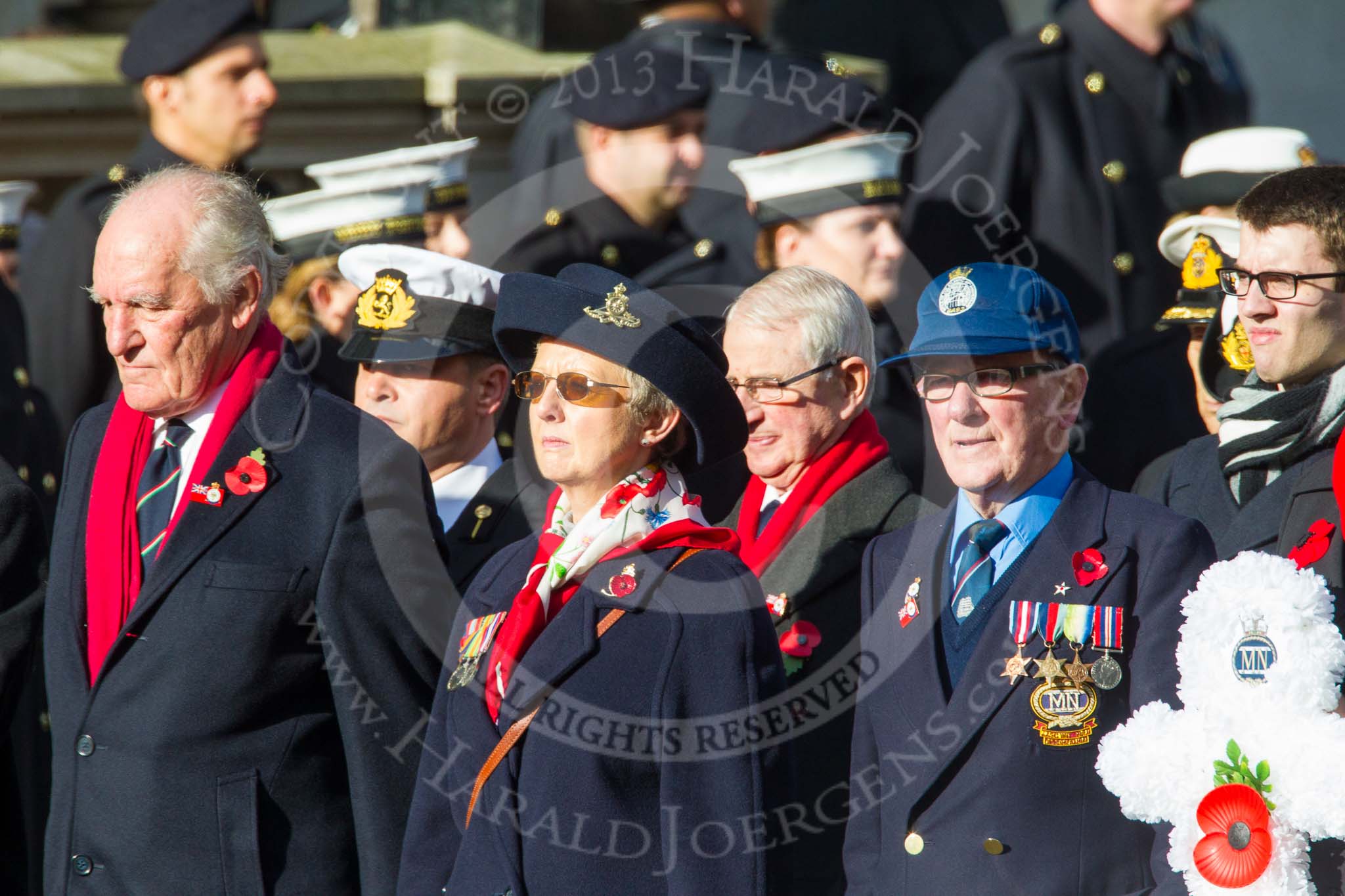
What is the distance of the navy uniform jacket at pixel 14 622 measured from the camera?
14.6ft

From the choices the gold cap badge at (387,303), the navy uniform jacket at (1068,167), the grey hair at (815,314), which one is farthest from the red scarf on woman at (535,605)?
the navy uniform jacket at (1068,167)

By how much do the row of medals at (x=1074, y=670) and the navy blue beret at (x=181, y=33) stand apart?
440cm

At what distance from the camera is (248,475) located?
420 centimetres

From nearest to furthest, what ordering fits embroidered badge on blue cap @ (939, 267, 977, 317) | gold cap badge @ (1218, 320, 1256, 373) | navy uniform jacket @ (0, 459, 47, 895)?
embroidered badge on blue cap @ (939, 267, 977, 317) < navy uniform jacket @ (0, 459, 47, 895) < gold cap badge @ (1218, 320, 1256, 373)

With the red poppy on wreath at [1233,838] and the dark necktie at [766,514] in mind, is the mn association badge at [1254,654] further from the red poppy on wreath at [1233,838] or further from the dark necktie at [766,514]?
the dark necktie at [766,514]

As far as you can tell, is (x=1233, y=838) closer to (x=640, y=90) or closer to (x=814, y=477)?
(x=814, y=477)

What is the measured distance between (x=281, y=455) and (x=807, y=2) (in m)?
6.39

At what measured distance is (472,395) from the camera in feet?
17.7

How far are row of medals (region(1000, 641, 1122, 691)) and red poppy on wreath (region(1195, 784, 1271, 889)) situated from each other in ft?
1.34

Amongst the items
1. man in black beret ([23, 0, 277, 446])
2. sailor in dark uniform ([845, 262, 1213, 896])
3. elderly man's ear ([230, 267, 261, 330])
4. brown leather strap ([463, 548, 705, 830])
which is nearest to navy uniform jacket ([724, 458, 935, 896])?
sailor in dark uniform ([845, 262, 1213, 896])

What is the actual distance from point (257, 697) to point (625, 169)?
3315 mm

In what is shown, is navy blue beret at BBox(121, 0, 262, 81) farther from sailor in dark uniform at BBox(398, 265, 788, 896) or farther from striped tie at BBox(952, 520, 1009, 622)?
striped tie at BBox(952, 520, 1009, 622)

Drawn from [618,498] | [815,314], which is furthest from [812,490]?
[618,498]

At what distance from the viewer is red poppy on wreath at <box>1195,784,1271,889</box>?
3.29 meters
